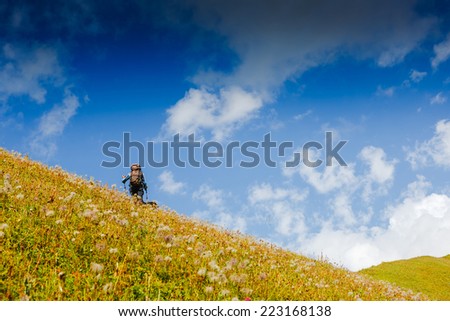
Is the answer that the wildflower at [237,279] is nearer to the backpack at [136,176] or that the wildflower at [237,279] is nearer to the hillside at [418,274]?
the backpack at [136,176]

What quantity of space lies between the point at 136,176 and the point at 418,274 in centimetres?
2015

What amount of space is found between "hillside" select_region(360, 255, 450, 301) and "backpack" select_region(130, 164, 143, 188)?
15.5m

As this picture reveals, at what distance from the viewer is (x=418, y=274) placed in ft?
90.5

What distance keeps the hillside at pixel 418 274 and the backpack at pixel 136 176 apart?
15.5 m

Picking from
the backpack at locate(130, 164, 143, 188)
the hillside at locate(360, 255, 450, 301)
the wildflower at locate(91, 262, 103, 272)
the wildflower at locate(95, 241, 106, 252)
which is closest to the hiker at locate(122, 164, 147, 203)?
the backpack at locate(130, 164, 143, 188)

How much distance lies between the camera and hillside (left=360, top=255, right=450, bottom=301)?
81.7 feet

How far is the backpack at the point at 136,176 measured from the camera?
17.5m

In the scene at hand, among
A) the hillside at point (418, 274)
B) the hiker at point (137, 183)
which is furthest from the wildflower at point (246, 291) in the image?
the hillside at point (418, 274)

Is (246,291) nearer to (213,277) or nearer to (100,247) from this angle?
(213,277)

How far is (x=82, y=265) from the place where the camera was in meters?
6.05

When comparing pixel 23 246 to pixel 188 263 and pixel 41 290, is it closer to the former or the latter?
pixel 41 290

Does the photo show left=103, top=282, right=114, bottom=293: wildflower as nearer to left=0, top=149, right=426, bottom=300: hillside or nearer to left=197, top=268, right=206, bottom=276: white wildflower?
left=0, top=149, right=426, bottom=300: hillside
